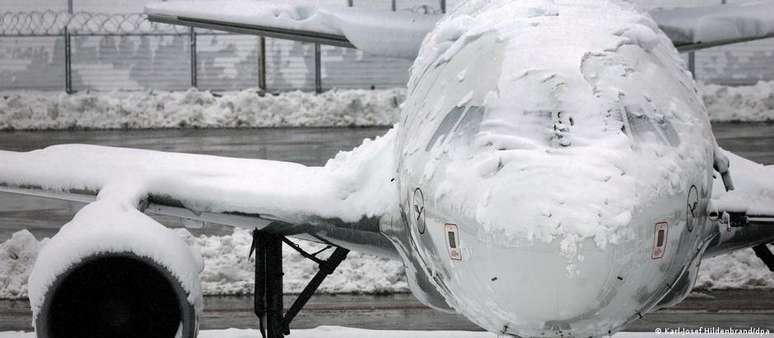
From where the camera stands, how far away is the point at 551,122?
523 centimetres

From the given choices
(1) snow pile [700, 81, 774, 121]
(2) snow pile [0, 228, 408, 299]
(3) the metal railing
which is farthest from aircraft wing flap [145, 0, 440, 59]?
(3) the metal railing

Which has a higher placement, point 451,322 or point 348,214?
point 348,214

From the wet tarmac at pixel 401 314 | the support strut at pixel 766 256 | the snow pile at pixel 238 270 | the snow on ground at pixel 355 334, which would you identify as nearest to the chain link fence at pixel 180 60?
the snow pile at pixel 238 270

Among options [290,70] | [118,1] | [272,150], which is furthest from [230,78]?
[272,150]

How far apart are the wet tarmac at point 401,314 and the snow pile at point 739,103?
19.3 m

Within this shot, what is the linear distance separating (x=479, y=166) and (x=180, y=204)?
2.93m

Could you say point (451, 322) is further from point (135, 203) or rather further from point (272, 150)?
point (272, 150)

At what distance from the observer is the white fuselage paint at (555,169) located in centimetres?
477

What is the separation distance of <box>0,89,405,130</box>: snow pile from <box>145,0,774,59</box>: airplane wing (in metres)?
20.0

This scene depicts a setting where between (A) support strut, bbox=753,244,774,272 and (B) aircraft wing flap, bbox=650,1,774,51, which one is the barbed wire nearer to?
(B) aircraft wing flap, bbox=650,1,774,51

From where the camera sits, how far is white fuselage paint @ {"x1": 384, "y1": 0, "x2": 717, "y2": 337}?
4770 mm

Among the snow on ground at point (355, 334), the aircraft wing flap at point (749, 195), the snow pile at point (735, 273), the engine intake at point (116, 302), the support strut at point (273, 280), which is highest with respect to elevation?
the aircraft wing flap at point (749, 195)

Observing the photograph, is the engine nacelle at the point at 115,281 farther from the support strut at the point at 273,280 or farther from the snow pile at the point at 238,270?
the snow pile at the point at 238,270

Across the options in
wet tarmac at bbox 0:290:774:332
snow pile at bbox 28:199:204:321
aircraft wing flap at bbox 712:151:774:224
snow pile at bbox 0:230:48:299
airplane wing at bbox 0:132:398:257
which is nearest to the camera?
snow pile at bbox 28:199:204:321
